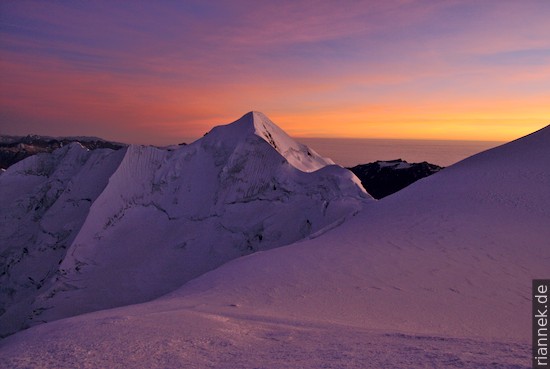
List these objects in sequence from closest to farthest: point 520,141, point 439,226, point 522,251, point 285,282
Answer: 1. point 285,282
2. point 522,251
3. point 439,226
4. point 520,141

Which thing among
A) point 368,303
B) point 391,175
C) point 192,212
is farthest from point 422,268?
point 391,175

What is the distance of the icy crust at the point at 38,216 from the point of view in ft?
85.8

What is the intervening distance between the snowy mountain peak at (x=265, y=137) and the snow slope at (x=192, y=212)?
0.33 ft

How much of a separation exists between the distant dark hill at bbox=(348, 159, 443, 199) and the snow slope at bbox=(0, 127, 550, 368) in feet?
118

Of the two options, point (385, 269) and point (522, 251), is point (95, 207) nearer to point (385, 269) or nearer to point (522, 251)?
point (385, 269)

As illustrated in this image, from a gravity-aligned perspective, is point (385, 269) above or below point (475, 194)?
below

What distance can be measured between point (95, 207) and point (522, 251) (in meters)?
24.6

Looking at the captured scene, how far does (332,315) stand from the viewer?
23.6 ft

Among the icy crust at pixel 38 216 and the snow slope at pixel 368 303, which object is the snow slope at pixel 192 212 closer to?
the icy crust at pixel 38 216

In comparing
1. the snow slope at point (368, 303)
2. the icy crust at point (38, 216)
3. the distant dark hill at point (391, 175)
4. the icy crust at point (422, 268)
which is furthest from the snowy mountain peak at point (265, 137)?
the distant dark hill at point (391, 175)

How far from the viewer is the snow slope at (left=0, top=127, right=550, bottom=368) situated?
5.04 meters

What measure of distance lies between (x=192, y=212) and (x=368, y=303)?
1996 centimetres

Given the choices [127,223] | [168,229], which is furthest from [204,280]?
[127,223]

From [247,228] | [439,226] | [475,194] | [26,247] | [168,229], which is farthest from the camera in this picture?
[26,247]
